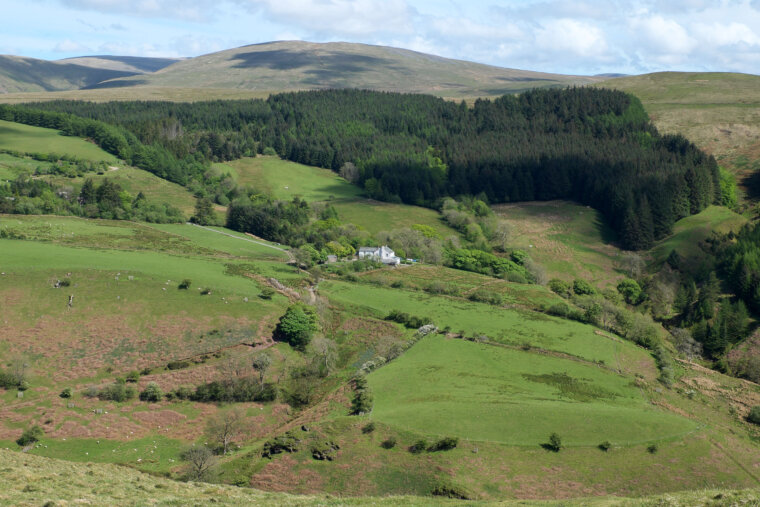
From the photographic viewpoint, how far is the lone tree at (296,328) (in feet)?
273

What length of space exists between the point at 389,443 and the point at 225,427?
16.7 m

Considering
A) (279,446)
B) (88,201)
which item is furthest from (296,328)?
(88,201)

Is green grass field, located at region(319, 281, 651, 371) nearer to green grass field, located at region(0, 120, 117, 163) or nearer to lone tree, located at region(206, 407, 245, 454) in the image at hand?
lone tree, located at region(206, 407, 245, 454)

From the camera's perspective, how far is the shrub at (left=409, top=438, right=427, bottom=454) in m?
53.1

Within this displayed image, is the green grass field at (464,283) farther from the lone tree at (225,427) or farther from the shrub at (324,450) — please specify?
the shrub at (324,450)

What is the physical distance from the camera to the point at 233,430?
60.9m

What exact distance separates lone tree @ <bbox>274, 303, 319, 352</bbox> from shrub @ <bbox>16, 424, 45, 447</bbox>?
32.3 m

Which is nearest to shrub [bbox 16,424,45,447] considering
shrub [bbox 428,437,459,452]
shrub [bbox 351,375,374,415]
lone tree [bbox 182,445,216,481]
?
lone tree [bbox 182,445,216,481]

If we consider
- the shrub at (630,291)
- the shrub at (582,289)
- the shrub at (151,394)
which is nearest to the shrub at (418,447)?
the shrub at (151,394)

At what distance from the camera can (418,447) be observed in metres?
53.2

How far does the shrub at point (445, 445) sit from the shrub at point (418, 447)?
598 mm

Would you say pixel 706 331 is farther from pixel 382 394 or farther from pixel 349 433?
pixel 349 433

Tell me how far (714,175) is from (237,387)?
16977 cm

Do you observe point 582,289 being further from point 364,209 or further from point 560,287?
point 364,209
